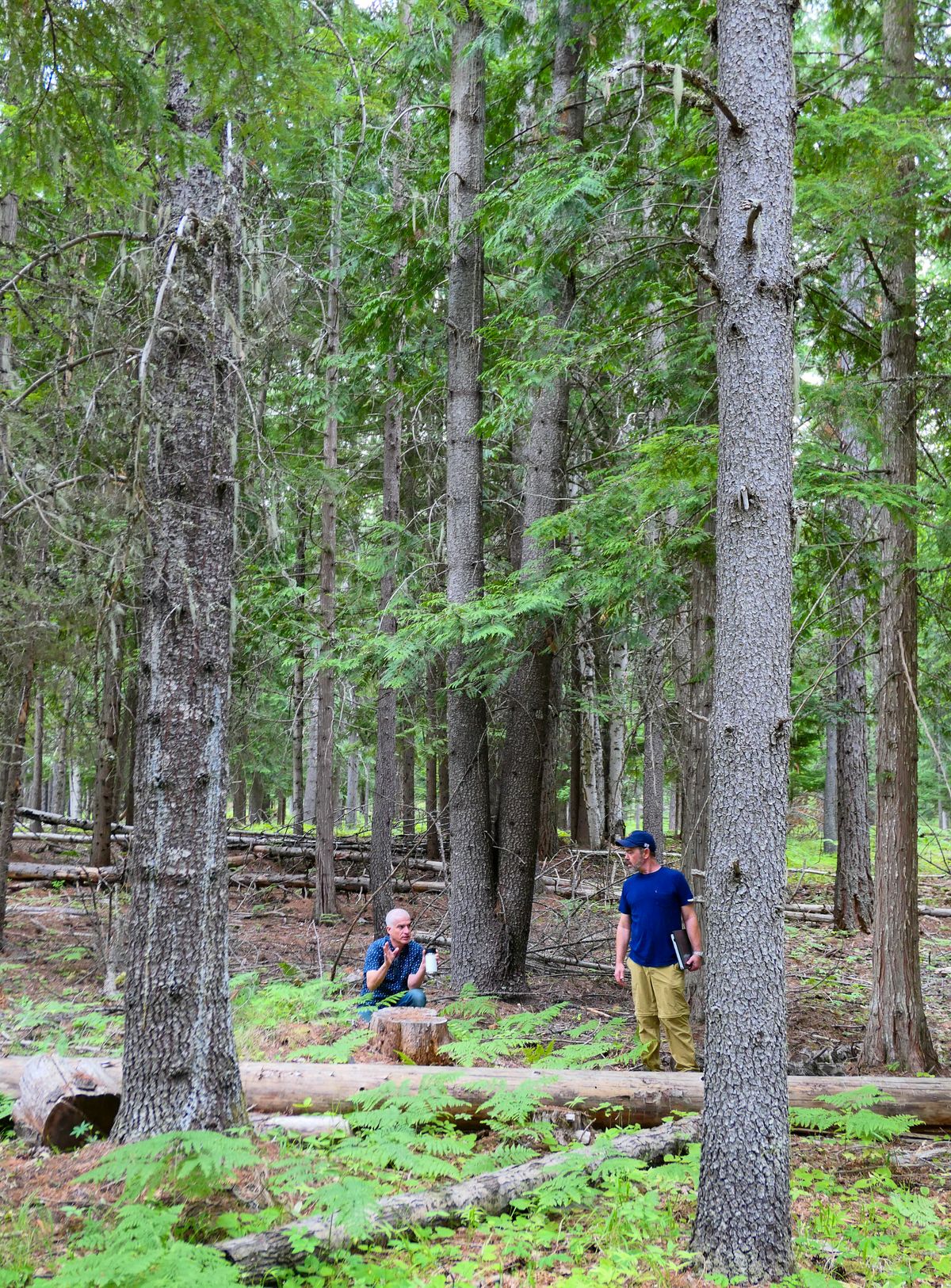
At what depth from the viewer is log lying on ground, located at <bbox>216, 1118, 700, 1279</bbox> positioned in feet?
12.5

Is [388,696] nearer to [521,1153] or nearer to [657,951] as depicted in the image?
[657,951]

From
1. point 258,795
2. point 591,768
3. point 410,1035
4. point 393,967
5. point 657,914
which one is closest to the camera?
point 410,1035

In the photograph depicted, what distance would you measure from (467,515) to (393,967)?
4.76m

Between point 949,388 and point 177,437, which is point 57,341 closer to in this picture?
point 177,437

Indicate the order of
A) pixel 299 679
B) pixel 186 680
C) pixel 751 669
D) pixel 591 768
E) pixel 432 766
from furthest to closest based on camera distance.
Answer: pixel 432 766, pixel 591 768, pixel 299 679, pixel 186 680, pixel 751 669

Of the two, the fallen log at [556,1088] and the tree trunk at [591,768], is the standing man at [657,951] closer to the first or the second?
the fallen log at [556,1088]

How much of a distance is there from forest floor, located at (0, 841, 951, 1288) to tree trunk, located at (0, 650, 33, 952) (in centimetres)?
96

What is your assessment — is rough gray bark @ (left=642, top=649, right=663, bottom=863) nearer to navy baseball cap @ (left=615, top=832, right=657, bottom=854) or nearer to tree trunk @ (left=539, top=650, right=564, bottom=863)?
tree trunk @ (left=539, top=650, right=564, bottom=863)

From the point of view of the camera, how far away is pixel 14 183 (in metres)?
5.29

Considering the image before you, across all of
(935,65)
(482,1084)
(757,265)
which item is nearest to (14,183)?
(757,265)

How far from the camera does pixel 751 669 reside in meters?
4.34

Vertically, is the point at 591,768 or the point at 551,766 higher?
the point at 551,766

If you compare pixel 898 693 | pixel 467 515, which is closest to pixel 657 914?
pixel 898 693

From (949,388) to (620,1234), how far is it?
6753 millimetres
